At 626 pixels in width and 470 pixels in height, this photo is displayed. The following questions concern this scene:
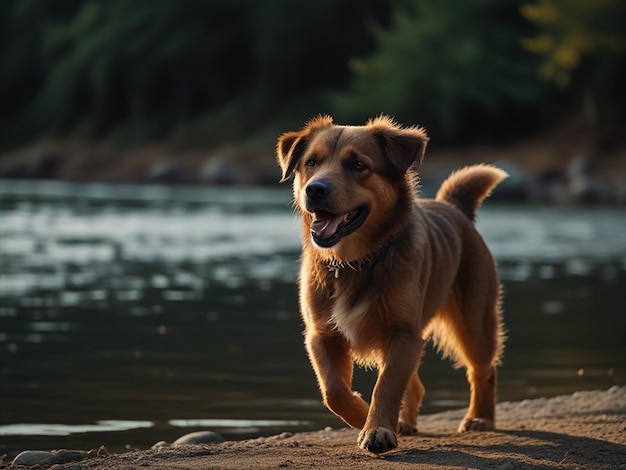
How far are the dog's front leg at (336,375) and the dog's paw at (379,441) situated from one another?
345mm

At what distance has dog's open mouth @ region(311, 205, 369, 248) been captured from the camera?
6840mm

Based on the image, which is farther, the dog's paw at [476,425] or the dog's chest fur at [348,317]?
the dog's paw at [476,425]

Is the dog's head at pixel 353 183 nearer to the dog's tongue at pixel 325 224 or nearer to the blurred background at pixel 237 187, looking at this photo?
the dog's tongue at pixel 325 224

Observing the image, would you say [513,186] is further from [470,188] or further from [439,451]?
[439,451]

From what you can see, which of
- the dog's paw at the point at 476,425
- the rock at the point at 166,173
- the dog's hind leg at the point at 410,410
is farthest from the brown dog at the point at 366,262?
the rock at the point at 166,173

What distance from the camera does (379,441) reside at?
6.43 metres

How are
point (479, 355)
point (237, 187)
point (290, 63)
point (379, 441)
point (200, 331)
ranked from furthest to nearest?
point (290, 63)
point (237, 187)
point (200, 331)
point (479, 355)
point (379, 441)

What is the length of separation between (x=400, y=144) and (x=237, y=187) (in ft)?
126

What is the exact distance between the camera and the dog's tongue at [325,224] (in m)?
6.86

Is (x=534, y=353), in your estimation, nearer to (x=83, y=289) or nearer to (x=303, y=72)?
(x=83, y=289)

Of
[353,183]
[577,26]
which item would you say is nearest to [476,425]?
[353,183]

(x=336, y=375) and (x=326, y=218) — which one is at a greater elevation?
(x=326, y=218)

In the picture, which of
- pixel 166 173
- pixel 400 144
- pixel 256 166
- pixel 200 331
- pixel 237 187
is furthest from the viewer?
pixel 166 173

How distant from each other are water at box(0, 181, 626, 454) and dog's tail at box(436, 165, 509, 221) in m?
1.59
